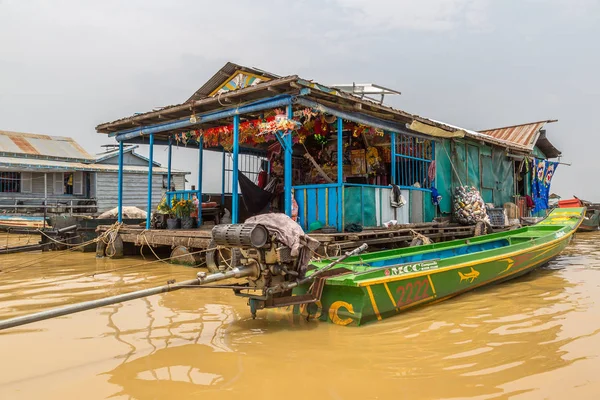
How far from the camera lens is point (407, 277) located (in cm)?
520

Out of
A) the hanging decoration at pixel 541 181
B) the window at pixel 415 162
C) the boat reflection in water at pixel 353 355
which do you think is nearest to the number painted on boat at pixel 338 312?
the boat reflection in water at pixel 353 355

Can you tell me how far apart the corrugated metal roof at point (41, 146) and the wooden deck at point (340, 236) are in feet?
42.8

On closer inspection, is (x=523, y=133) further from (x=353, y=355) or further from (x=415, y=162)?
(x=353, y=355)

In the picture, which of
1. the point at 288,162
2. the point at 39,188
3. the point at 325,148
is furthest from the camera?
the point at 39,188

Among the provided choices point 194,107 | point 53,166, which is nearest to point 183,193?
point 194,107

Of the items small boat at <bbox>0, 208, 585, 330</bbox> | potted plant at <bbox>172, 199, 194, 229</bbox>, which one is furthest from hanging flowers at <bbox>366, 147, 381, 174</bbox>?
small boat at <bbox>0, 208, 585, 330</bbox>

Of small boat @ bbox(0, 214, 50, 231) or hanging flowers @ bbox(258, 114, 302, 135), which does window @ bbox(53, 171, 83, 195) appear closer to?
small boat @ bbox(0, 214, 50, 231)

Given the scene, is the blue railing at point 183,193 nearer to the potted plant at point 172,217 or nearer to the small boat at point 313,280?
the potted plant at point 172,217

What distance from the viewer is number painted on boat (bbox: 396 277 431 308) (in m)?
5.20

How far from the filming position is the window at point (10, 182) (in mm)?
21609

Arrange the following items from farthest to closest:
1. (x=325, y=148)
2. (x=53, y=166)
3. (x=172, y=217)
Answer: (x=53, y=166)
(x=325, y=148)
(x=172, y=217)

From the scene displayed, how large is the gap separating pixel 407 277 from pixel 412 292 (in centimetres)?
27

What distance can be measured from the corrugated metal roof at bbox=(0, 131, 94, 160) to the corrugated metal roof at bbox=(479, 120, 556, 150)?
19.8 m

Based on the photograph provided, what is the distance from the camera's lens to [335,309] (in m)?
4.95
